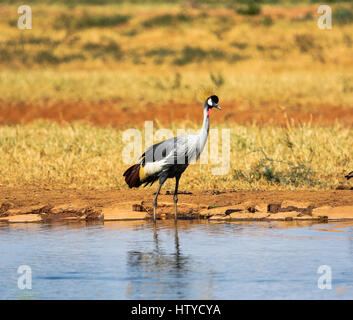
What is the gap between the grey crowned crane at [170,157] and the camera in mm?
8984

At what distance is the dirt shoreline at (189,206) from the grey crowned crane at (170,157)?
36 centimetres

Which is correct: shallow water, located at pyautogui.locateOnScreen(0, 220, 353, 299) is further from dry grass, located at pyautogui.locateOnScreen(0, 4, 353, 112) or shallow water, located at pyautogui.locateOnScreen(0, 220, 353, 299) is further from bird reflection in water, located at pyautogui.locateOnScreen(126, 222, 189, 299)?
dry grass, located at pyautogui.locateOnScreen(0, 4, 353, 112)

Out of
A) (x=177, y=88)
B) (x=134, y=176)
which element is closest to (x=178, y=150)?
(x=134, y=176)

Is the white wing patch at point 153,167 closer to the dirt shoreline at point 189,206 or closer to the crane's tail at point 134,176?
the crane's tail at point 134,176

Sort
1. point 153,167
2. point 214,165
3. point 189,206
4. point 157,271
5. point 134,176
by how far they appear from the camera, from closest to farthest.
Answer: point 157,271, point 153,167, point 134,176, point 189,206, point 214,165

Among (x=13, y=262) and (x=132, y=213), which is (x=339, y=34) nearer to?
(x=132, y=213)

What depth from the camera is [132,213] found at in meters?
9.36

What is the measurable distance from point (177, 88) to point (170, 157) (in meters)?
14.1

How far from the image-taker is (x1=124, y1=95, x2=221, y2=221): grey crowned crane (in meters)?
8.98

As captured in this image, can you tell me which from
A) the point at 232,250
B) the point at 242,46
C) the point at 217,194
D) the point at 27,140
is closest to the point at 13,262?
the point at 232,250

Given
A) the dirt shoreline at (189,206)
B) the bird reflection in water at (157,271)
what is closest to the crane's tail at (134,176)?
the dirt shoreline at (189,206)

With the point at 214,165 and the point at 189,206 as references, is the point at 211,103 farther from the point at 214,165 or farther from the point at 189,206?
the point at 214,165

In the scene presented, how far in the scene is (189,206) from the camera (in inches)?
373
